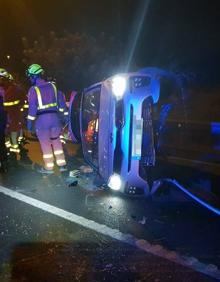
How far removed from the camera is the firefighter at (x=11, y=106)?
29.6ft

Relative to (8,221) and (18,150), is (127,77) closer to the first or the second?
(8,221)

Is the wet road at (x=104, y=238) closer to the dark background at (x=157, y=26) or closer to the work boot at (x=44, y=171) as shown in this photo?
the work boot at (x=44, y=171)

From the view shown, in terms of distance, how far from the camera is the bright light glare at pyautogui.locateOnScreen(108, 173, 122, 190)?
633cm

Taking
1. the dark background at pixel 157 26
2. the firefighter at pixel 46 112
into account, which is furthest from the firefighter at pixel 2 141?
the dark background at pixel 157 26

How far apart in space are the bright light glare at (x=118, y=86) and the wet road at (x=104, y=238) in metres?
1.51

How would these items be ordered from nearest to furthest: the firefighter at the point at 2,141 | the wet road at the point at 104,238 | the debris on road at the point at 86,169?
the wet road at the point at 104,238, the debris on road at the point at 86,169, the firefighter at the point at 2,141

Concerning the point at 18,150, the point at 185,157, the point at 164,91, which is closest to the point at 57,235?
the point at 164,91

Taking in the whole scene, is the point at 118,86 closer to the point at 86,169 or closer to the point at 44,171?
the point at 86,169

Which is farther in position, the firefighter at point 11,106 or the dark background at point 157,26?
the dark background at point 157,26

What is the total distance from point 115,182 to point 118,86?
133 cm

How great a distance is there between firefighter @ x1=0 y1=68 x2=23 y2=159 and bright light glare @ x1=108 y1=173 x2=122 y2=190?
332 centimetres

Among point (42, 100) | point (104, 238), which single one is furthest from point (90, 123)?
point (104, 238)

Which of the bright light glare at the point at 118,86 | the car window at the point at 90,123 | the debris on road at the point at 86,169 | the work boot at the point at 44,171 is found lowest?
the work boot at the point at 44,171

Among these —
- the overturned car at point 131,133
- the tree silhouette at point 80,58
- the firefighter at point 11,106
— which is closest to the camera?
the overturned car at point 131,133
